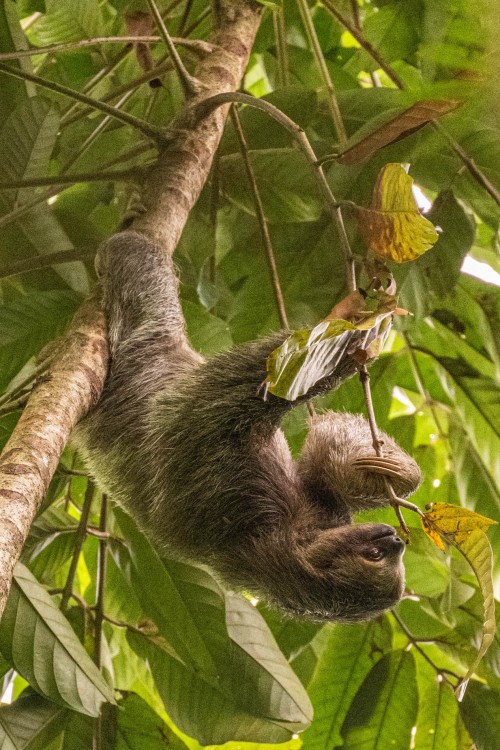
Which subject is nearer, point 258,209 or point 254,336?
point 258,209

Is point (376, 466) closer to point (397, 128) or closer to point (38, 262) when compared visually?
point (397, 128)

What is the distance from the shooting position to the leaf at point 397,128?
1872mm

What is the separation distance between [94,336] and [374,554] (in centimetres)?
90

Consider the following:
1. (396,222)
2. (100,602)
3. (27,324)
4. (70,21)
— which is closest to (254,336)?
(27,324)

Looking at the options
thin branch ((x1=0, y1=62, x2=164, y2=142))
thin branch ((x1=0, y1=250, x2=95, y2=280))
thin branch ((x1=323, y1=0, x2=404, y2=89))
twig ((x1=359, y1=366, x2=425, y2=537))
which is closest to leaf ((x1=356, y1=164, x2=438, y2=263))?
twig ((x1=359, y1=366, x2=425, y2=537))

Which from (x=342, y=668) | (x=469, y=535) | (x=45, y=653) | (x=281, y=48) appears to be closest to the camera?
(x=469, y=535)

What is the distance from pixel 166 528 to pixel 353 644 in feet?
2.39

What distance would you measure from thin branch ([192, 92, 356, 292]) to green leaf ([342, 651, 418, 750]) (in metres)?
1.22

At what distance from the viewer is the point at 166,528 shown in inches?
96.1

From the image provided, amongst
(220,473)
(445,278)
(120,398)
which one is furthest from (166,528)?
(445,278)

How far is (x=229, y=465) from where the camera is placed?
8.18 ft

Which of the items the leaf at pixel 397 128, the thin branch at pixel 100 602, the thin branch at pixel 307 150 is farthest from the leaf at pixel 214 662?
the leaf at pixel 397 128

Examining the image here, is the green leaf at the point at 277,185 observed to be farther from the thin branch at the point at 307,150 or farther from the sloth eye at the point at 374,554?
the sloth eye at the point at 374,554

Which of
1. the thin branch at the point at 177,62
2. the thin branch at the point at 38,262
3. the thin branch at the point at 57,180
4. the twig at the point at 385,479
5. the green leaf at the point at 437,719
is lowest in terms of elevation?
the green leaf at the point at 437,719
